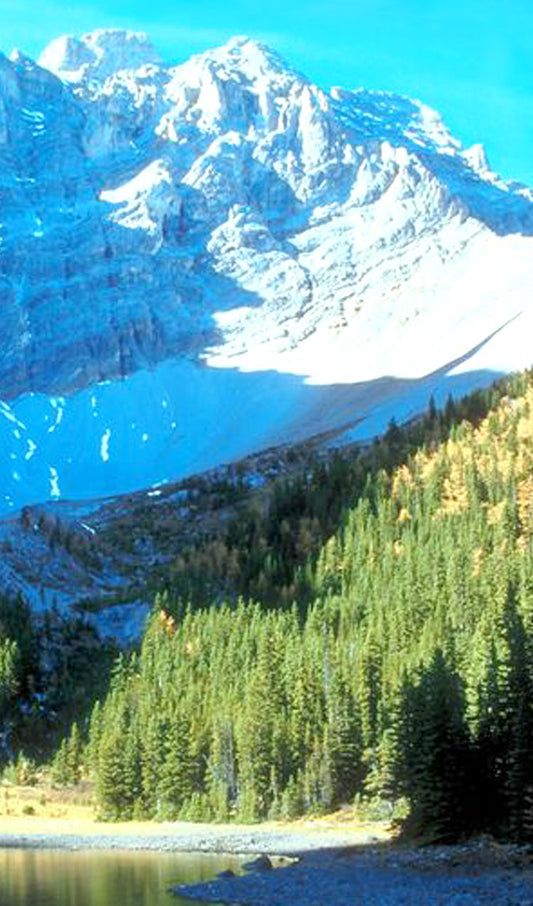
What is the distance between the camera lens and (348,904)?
4884cm

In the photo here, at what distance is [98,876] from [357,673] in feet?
114

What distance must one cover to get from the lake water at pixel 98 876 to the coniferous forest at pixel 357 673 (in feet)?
39.0

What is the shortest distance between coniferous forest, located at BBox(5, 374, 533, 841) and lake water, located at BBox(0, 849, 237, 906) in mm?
11889

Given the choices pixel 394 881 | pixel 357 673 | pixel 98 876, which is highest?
pixel 357 673

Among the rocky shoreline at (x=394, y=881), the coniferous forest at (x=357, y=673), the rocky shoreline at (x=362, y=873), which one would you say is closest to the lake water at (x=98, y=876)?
the rocky shoreline at (x=362, y=873)

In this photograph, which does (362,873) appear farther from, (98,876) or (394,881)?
(98,876)

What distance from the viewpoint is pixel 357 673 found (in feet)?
313

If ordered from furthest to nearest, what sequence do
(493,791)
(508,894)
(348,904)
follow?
(493,791), (348,904), (508,894)

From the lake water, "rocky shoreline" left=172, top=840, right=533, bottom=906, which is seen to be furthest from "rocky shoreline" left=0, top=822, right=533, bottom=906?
the lake water

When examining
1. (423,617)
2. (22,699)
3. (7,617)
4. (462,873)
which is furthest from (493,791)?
(7,617)

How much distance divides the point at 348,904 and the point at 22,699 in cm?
8346

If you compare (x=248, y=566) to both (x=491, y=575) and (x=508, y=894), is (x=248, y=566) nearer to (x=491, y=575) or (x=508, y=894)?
(x=491, y=575)

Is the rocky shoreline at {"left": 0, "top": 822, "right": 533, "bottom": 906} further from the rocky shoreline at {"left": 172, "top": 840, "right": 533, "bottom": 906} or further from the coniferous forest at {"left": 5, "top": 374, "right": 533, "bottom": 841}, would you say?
the coniferous forest at {"left": 5, "top": 374, "right": 533, "bottom": 841}

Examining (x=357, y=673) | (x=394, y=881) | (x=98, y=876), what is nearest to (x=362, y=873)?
(x=394, y=881)
